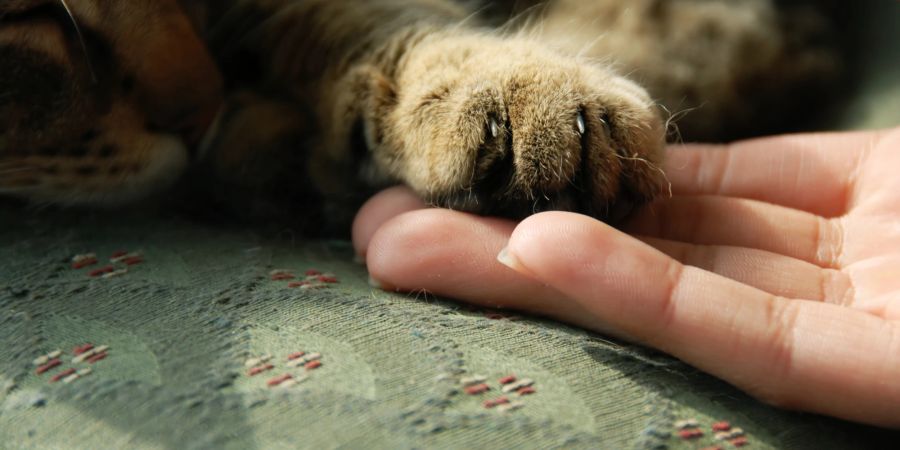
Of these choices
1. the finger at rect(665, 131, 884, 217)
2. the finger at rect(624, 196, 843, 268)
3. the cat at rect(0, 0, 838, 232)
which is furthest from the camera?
the finger at rect(665, 131, 884, 217)

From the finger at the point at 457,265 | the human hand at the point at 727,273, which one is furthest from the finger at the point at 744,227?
the finger at the point at 457,265

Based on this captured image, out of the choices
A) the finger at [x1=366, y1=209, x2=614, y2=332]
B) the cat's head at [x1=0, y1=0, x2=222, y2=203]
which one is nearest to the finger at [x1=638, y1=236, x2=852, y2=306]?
the finger at [x1=366, y1=209, x2=614, y2=332]

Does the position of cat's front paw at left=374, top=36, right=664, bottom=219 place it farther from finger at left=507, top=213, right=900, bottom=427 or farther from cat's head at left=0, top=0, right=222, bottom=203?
cat's head at left=0, top=0, right=222, bottom=203

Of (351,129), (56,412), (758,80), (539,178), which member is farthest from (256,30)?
(758,80)

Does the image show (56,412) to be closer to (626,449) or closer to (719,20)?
(626,449)

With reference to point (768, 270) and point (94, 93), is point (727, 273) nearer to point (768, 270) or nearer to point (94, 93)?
point (768, 270)

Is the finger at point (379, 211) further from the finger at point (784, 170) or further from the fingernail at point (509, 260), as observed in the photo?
the finger at point (784, 170)

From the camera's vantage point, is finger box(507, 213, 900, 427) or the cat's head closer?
finger box(507, 213, 900, 427)
